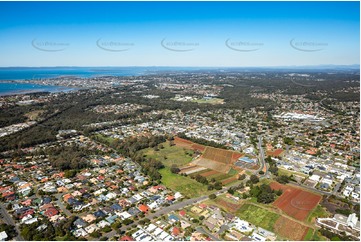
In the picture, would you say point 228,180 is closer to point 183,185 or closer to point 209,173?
point 209,173

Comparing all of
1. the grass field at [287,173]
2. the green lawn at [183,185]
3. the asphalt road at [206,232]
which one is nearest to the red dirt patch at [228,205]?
the green lawn at [183,185]

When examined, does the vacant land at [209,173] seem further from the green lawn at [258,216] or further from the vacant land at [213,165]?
the green lawn at [258,216]

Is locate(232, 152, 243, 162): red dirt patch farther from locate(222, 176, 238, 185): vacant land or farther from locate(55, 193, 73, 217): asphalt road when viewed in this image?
locate(55, 193, 73, 217): asphalt road

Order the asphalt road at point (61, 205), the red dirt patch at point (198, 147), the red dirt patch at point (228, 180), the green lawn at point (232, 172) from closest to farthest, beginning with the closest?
the asphalt road at point (61, 205)
the red dirt patch at point (228, 180)
the green lawn at point (232, 172)
the red dirt patch at point (198, 147)

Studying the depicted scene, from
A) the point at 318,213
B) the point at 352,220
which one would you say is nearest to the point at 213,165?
the point at 318,213

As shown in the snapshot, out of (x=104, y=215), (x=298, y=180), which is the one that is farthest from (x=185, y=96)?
(x=104, y=215)

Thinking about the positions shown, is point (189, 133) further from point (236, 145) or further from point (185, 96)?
point (185, 96)

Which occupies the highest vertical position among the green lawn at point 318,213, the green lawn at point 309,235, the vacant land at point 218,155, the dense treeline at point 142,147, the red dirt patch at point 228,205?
the dense treeline at point 142,147
